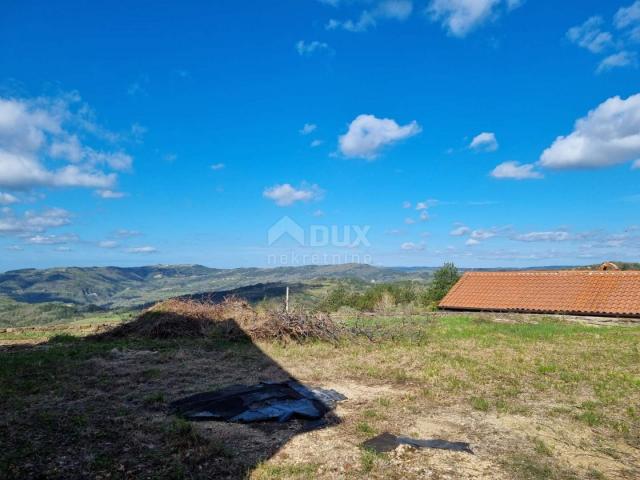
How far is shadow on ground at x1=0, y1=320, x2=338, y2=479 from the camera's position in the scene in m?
4.52

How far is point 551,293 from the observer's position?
20125 millimetres

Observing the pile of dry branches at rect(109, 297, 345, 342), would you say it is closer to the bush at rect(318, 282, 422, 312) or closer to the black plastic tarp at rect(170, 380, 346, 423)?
the black plastic tarp at rect(170, 380, 346, 423)

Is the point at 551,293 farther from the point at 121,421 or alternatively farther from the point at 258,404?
the point at 121,421

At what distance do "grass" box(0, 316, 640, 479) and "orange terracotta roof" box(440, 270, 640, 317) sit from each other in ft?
19.0

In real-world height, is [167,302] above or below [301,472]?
above

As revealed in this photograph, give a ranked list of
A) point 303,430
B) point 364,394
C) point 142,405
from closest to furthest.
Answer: point 303,430
point 142,405
point 364,394

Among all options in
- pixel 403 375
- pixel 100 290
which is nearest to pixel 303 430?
pixel 403 375

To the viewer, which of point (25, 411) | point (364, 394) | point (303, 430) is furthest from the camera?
point (364, 394)

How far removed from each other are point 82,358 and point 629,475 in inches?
423

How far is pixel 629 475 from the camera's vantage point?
444 centimetres

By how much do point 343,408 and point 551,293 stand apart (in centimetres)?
1725

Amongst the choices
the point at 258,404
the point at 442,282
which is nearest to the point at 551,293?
the point at 442,282

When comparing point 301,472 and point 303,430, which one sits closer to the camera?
point 301,472

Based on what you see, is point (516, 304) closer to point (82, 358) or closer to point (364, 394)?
point (364, 394)
